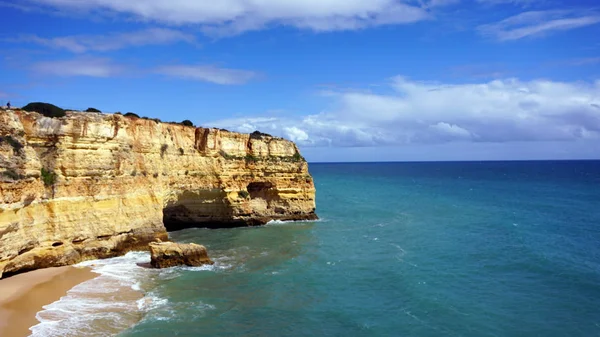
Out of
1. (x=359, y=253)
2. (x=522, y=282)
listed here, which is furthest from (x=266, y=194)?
(x=522, y=282)

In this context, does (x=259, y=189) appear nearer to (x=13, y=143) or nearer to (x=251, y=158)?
(x=251, y=158)

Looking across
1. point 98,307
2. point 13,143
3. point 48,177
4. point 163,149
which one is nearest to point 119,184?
point 48,177

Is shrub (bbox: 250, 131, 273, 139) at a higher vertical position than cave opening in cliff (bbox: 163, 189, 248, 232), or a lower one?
higher

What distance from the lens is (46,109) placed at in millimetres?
27688

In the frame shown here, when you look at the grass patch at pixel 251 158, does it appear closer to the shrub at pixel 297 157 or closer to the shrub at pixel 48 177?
the shrub at pixel 297 157

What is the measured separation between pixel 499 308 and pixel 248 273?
13537 millimetres

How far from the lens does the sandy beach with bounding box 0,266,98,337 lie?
17953mm

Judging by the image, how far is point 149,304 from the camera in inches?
814

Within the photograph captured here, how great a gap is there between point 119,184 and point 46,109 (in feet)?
20.7

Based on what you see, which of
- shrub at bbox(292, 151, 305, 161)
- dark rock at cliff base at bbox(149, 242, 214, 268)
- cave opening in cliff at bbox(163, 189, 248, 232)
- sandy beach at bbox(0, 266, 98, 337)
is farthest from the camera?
shrub at bbox(292, 151, 305, 161)

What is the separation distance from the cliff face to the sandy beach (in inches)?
37.1

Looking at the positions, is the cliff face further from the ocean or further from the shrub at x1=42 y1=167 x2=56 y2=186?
the ocean

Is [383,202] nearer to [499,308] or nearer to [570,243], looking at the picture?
[570,243]

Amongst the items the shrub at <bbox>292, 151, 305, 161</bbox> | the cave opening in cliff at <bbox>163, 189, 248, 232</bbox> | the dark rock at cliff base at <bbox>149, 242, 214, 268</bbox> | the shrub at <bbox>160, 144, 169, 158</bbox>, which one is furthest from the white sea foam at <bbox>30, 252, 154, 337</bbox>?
A: the shrub at <bbox>292, 151, 305, 161</bbox>
